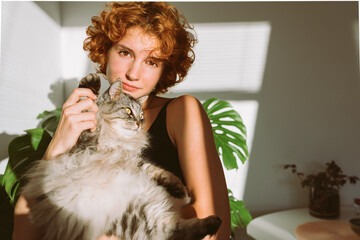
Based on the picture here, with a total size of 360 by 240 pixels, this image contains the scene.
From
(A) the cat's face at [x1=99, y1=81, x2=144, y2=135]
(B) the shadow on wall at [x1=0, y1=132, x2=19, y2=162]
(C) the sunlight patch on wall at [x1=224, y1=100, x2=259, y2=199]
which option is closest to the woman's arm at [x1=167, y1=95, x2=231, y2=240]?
(A) the cat's face at [x1=99, y1=81, x2=144, y2=135]

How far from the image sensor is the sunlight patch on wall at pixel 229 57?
2.12 metres

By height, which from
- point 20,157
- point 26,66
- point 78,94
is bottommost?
point 20,157

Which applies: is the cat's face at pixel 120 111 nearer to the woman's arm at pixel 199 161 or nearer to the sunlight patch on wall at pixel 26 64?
the woman's arm at pixel 199 161

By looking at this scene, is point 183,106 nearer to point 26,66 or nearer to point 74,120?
point 74,120

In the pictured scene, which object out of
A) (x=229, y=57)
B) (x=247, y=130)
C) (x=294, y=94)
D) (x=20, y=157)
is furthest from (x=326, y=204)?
(x=20, y=157)

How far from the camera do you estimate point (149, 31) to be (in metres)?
0.88

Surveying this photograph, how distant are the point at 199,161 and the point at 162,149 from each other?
0.51 ft

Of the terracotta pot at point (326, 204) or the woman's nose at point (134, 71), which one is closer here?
the woman's nose at point (134, 71)

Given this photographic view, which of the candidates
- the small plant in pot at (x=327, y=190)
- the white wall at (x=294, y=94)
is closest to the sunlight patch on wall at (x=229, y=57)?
the white wall at (x=294, y=94)

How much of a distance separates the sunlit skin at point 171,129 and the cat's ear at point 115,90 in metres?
0.06

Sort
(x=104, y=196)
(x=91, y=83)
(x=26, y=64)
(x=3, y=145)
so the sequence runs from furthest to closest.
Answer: (x=26, y=64), (x=3, y=145), (x=91, y=83), (x=104, y=196)

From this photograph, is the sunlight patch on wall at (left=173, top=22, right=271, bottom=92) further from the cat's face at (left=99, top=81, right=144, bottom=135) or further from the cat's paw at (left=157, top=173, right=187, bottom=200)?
the cat's paw at (left=157, top=173, right=187, bottom=200)

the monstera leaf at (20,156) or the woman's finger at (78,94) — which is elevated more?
the woman's finger at (78,94)

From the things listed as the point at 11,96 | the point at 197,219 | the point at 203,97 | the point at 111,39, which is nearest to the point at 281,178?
the point at 203,97
